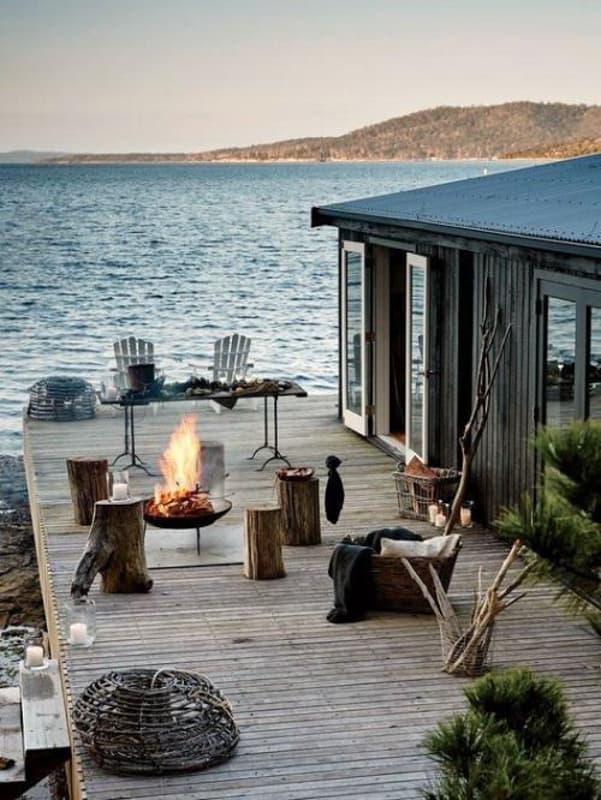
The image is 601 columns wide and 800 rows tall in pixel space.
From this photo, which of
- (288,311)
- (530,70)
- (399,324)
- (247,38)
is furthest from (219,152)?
(399,324)

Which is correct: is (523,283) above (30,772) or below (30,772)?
above

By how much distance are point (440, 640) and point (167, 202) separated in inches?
3479

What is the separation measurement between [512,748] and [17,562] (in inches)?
430

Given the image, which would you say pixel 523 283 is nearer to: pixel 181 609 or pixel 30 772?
pixel 181 609

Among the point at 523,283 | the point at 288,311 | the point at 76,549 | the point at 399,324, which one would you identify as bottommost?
the point at 288,311

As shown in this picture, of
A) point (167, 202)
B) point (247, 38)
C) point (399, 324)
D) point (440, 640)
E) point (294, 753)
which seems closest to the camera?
point (294, 753)

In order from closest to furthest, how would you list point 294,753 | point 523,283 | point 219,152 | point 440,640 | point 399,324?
point 294,753
point 440,640
point 523,283
point 399,324
point 219,152

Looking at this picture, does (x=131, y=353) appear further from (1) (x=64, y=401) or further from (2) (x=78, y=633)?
(2) (x=78, y=633)

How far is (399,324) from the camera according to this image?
14516 millimetres

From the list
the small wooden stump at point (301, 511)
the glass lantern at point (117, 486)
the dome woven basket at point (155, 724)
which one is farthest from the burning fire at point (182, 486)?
the dome woven basket at point (155, 724)

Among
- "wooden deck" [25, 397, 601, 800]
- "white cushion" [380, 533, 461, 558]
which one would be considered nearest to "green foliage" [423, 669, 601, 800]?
"wooden deck" [25, 397, 601, 800]

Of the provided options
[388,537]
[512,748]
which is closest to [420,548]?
[388,537]

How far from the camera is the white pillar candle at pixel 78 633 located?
27.2 ft

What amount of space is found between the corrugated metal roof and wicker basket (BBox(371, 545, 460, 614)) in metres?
2.05
